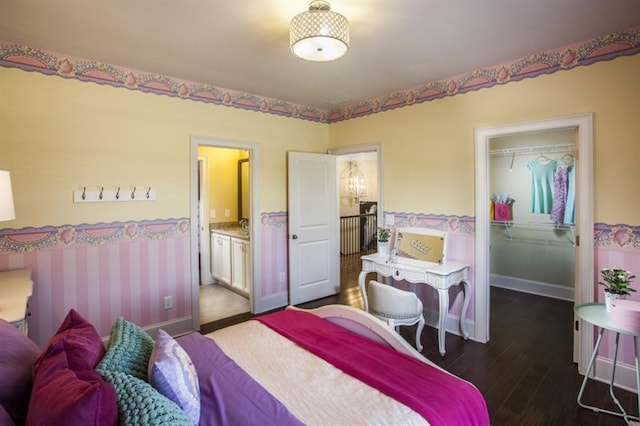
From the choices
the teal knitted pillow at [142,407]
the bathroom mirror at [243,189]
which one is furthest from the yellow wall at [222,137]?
the teal knitted pillow at [142,407]

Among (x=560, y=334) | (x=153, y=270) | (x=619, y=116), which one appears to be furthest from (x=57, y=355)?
(x=560, y=334)

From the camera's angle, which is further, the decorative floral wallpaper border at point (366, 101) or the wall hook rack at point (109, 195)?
the wall hook rack at point (109, 195)

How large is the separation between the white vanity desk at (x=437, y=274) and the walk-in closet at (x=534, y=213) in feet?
6.17

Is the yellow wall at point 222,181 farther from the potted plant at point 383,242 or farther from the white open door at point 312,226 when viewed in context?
the potted plant at point 383,242

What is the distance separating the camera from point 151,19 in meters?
2.21

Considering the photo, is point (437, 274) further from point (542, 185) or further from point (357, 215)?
point (357, 215)

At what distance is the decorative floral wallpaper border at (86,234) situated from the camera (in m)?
2.63

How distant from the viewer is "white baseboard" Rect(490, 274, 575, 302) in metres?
4.41

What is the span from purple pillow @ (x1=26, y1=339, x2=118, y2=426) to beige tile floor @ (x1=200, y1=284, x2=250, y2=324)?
2.93 m

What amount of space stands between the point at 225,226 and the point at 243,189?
2.22 feet

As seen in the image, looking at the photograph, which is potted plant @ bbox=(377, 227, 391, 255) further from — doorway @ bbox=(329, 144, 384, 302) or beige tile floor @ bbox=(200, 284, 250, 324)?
doorway @ bbox=(329, 144, 384, 302)

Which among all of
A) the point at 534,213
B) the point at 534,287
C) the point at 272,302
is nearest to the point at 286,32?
the point at 272,302

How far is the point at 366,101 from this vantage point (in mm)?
4230

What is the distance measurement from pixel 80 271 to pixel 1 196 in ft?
3.84
